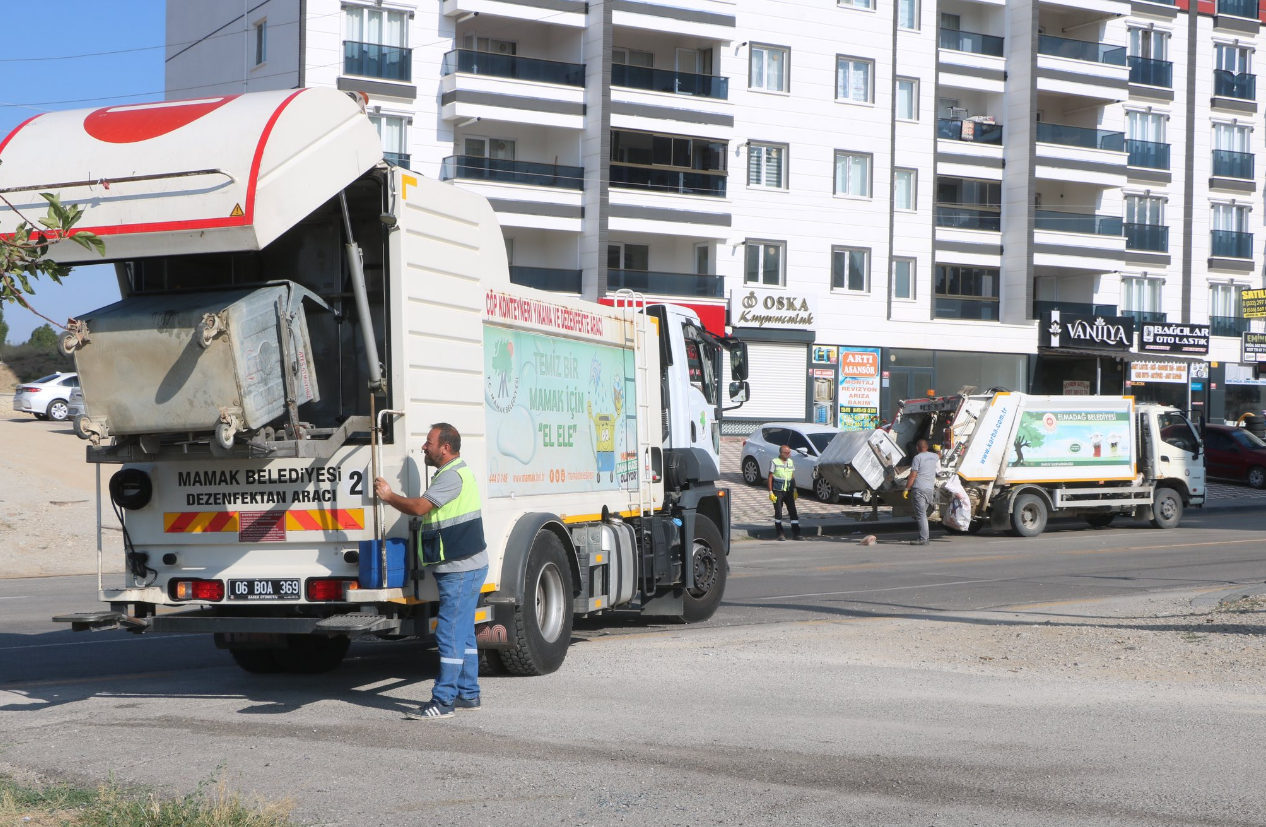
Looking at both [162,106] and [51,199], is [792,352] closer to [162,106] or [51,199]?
[162,106]

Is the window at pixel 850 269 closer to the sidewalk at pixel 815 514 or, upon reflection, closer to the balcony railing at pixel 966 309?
the balcony railing at pixel 966 309

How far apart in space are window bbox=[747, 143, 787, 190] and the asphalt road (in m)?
32.1

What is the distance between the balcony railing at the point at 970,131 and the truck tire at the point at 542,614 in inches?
1587

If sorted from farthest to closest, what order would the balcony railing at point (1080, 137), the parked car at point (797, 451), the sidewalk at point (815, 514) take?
1. the balcony railing at point (1080, 137)
2. the parked car at point (797, 451)
3. the sidewalk at point (815, 514)

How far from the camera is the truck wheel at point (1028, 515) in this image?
79.9 feet

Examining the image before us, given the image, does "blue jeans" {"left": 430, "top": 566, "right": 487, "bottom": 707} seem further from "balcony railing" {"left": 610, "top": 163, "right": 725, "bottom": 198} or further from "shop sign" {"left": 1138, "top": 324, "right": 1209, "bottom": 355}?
"shop sign" {"left": 1138, "top": 324, "right": 1209, "bottom": 355}

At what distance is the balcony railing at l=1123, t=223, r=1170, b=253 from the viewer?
51406 millimetres

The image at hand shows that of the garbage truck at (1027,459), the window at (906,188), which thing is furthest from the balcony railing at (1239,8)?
the garbage truck at (1027,459)

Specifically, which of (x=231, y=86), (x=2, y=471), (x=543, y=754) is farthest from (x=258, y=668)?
(x=231, y=86)

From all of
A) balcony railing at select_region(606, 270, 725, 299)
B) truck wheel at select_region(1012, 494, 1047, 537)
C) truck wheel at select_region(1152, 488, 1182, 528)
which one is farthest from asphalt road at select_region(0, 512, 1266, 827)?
balcony railing at select_region(606, 270, 725, 299)

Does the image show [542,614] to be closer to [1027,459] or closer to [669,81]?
[1027,459]

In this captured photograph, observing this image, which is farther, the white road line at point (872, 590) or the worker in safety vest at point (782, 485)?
the worker in safety vest at point (782, 485)

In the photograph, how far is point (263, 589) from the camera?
8125 mm

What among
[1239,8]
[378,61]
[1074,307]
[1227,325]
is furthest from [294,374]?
[1239,8]
